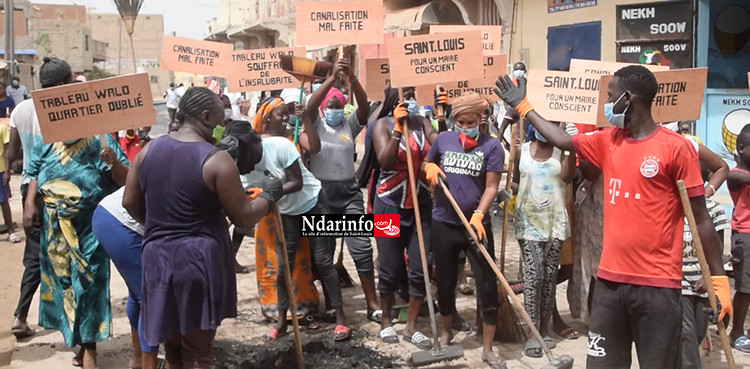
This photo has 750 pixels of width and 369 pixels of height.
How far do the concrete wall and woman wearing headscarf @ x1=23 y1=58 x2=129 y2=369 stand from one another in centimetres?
965

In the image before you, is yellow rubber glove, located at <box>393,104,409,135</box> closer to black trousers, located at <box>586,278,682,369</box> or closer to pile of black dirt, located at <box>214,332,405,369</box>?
pile of black dirt, located at <box>214,332,405,369</box>

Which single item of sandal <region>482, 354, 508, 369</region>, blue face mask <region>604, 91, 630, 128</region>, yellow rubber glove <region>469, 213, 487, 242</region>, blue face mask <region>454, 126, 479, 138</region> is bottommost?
sandal <region>482, 354, 508, 369</region>

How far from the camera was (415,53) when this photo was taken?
20.6ft

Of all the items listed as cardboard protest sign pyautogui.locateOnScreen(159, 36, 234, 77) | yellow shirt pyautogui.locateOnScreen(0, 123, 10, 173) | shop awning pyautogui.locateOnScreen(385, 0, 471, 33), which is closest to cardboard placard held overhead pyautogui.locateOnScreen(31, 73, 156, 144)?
cardboard protest sign pyautogui.locateOnScreen(159, 36, 234, 77)

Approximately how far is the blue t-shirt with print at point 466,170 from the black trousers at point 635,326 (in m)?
1.69

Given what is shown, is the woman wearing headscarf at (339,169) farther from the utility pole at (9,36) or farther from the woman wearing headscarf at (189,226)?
the utility pole at (9,36)

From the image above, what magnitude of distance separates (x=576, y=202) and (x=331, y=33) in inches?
120

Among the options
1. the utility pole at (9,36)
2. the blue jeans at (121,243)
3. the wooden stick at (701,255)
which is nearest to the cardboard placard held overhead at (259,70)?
the blue jeans at (121,243)

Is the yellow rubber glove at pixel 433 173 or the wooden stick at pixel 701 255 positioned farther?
the yellow rubber glove at pixel 433 173

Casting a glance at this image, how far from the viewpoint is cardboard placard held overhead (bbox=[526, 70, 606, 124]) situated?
19.1 feet

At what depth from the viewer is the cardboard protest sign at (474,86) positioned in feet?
23.6

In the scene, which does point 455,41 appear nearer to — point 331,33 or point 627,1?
point 331,33

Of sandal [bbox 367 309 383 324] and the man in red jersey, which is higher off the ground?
the man in red jersey

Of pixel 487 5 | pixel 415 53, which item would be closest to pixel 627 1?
pixel 487 5
